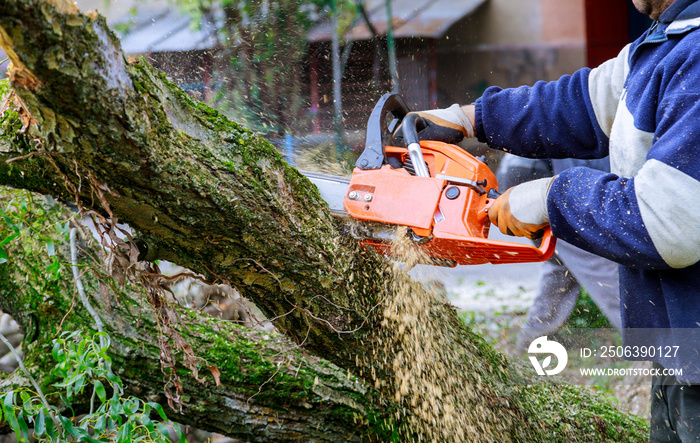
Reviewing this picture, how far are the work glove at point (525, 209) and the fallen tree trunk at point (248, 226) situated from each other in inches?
18.0

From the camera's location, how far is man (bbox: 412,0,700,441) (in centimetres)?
134

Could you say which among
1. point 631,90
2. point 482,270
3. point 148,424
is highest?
point 631,90

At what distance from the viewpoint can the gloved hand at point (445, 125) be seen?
6.77 feet

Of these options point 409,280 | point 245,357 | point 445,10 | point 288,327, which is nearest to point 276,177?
point 288,327

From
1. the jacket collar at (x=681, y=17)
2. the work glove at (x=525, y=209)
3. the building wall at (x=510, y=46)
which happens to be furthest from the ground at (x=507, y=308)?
the building wall at (x=510, y=46)

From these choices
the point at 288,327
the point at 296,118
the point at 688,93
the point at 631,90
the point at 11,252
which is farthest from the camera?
the point at 296,118

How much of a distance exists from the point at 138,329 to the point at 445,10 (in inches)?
229

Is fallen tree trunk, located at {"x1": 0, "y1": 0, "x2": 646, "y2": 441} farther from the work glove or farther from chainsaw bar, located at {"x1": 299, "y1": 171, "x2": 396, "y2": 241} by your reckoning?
the work glove

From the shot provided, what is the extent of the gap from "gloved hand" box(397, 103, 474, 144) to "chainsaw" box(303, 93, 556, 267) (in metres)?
0.12

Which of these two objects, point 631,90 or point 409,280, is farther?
point 409,280

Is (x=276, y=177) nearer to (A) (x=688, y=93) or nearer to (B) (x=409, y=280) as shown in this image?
(B) (x=409, y=280)

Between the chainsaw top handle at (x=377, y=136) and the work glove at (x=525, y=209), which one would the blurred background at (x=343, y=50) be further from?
the work glove at (x=525, y=209)

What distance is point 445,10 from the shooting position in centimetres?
670

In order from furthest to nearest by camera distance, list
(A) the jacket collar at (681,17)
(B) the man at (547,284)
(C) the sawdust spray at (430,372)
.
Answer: (B) the man at (547,284), (C) the sawdust spray at (430,372), (A) the jacket collar at (681,17)
